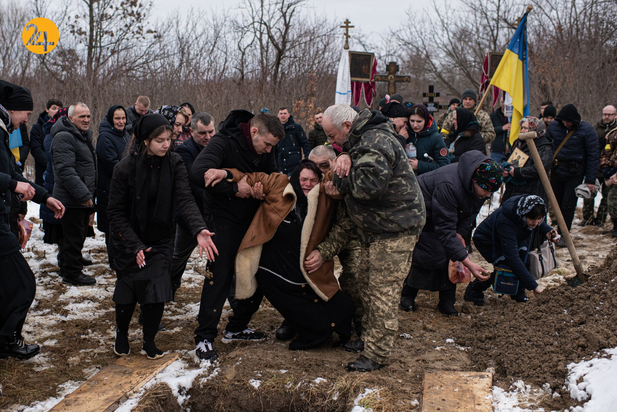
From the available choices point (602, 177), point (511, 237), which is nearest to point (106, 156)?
point (511, 237)

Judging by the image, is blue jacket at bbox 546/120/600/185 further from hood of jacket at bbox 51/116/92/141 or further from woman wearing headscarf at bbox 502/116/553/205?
hood of jacket at bbox 51/116/92/141

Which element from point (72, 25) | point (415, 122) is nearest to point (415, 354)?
point (415, 122)

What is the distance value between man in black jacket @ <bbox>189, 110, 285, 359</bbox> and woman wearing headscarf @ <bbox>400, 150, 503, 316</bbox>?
1.48m

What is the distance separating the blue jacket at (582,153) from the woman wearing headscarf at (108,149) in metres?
6.38

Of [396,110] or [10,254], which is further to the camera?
[396,110]

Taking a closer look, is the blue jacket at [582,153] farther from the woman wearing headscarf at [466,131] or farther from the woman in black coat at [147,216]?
the woman in black coat at [147,216]

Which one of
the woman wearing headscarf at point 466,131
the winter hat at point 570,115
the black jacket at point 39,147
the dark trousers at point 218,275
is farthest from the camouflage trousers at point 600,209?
the black jacket at point 39,147

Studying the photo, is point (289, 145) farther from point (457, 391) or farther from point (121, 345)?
point (457, 391)

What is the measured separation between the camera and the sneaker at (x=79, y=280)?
227 inches

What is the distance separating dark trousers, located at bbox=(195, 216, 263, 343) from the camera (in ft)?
12.9

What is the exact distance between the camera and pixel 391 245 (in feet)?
11.8

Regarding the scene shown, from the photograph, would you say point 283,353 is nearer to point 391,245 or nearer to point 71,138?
point 391,245

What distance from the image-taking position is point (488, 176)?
420 cm

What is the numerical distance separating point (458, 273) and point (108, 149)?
3983 mm
